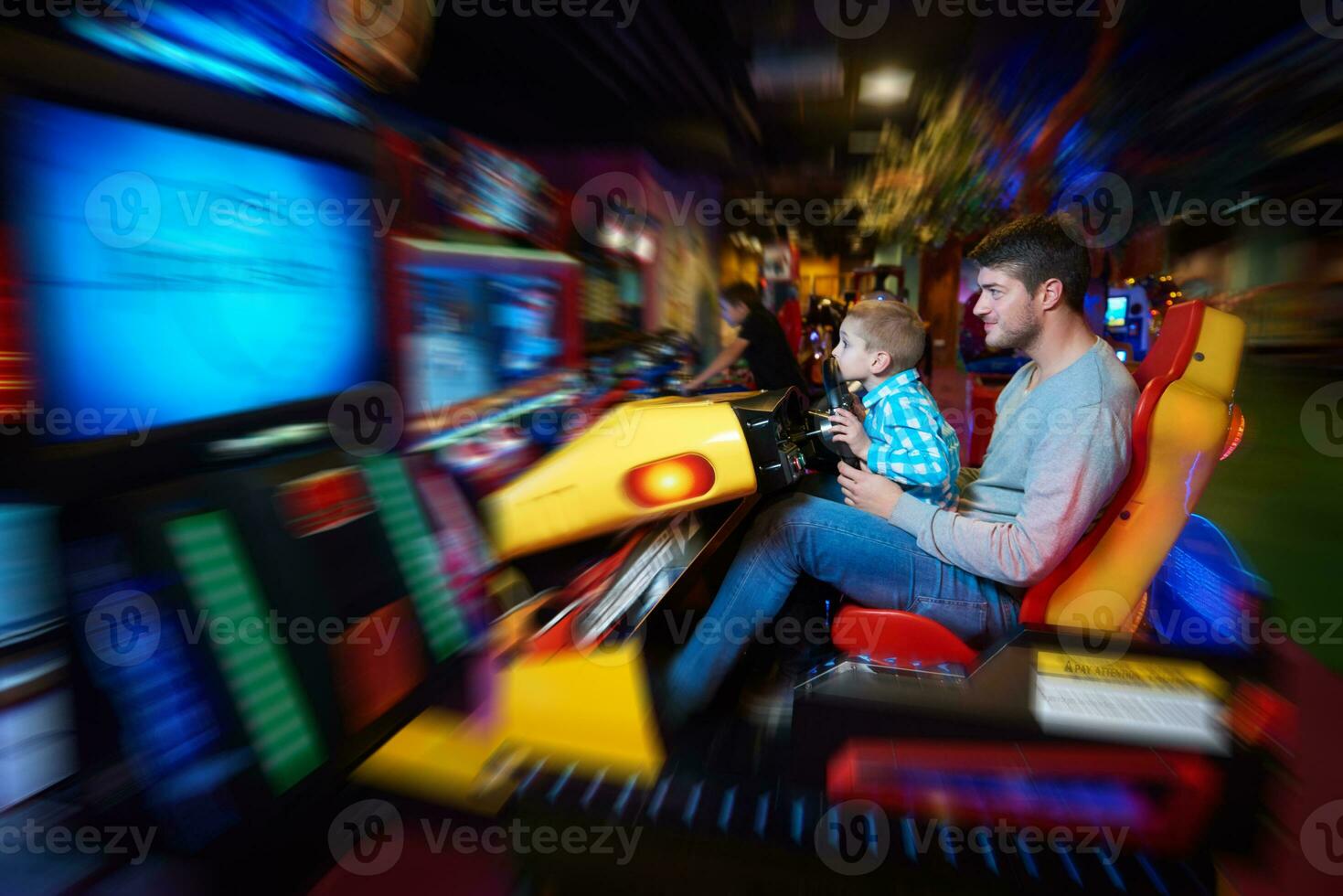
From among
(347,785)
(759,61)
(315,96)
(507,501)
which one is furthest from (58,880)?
(759,61)

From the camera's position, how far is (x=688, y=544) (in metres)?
1.19

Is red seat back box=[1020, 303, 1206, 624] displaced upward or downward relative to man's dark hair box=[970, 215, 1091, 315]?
downward

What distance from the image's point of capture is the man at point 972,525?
104 centimetres

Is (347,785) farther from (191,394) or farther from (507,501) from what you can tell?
(191,394)

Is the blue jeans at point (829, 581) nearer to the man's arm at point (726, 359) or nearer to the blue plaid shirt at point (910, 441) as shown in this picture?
the blue plaid shirt at point (910, 441)

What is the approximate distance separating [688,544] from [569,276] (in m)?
2.65

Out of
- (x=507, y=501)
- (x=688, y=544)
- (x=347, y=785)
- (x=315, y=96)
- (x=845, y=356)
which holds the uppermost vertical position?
(x=315, y=96)
